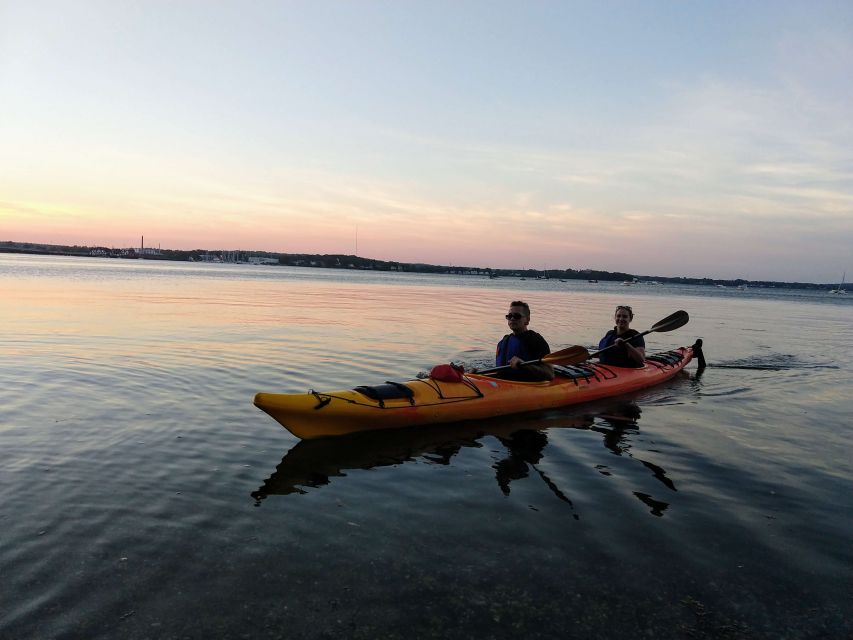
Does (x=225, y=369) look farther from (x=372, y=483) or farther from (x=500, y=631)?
(x=500, y=631)

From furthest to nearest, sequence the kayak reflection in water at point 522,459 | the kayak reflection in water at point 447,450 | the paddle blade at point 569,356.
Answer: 1. the paddle blade at point 569,356
2. the kayak reflection in water at point 522,459
3. the kayak reflection in water at point 447,450

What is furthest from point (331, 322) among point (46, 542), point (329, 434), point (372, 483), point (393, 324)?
point (46, 542)

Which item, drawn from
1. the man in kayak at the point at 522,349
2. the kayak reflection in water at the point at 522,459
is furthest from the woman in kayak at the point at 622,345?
the kayak reflection in water at the point at 522,459

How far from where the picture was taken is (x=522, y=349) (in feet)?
30.0

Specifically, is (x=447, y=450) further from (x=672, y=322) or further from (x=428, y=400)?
(x=672, y=322)

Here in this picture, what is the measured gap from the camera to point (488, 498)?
556 centimetres

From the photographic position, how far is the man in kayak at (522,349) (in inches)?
356

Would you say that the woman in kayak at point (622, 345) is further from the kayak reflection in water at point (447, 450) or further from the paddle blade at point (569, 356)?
the kayak reflection in water at point (447, 450)

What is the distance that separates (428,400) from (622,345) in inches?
211

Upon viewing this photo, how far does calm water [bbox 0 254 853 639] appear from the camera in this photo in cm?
365

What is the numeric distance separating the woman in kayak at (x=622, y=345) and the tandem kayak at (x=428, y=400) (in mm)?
566

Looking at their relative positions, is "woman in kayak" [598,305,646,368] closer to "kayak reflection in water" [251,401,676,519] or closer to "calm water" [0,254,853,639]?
"calm water" [0,254,853,639]

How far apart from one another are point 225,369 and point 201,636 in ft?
27.0

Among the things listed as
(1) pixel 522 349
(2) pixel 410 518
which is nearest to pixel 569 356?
(1) pixel 522 349
